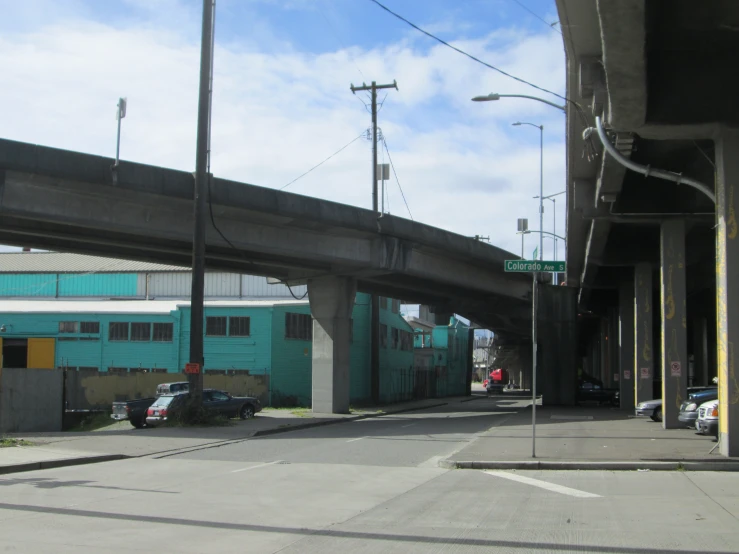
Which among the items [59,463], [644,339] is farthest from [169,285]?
[59,463]

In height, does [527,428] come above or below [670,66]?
below

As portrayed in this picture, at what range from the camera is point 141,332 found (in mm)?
46438

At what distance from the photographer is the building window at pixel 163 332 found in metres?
45.9

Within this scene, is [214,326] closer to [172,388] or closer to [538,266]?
[172,388]

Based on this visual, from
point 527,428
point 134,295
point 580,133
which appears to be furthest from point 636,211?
point 134,295

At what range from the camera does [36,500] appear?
11141mm

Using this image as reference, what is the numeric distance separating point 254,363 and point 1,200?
73.7 feet

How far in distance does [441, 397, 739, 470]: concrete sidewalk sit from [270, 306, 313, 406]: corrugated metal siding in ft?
62.6

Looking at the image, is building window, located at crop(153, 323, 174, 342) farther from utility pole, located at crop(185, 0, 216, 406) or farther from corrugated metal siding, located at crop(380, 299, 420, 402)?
utility pole, located at crop(185, 0, 216, 406)

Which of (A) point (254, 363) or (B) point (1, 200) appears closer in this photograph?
(B) point (1, 200)

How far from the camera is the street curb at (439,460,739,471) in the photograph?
14602 millimetres

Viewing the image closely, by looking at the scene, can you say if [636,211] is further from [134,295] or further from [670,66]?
[134,295]

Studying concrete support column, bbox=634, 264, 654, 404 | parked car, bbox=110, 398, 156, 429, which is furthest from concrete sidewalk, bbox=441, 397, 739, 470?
parked car, bbox=110, 398, 156, 429

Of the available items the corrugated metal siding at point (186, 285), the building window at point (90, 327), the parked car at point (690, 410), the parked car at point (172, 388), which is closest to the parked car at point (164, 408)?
the parked car at point (172, 388)
